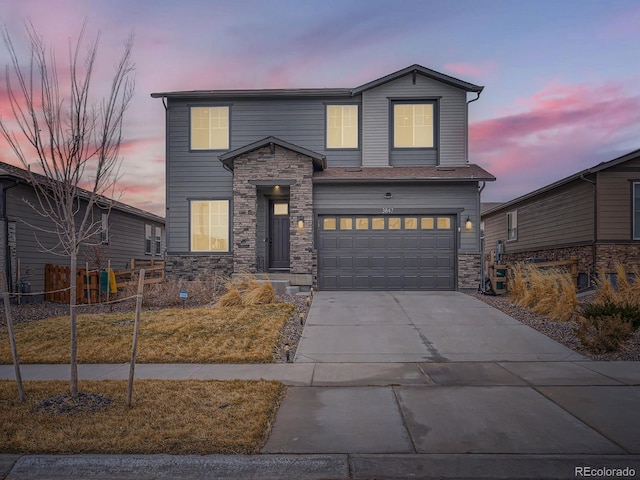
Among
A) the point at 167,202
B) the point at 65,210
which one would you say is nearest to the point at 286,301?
the point at 167,202

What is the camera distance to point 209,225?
19688 mm

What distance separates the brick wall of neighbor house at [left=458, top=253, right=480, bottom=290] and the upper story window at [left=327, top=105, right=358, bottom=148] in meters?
6.37

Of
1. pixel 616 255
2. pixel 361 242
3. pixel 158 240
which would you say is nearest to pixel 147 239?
pixel 158 240

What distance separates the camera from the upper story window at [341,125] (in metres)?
19.9

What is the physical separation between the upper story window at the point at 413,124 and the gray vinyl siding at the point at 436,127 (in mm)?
248

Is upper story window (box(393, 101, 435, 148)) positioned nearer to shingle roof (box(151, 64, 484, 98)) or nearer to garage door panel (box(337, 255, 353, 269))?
shingle roof (box(151, 64, 484, 98))

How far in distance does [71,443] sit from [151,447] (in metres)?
0.80

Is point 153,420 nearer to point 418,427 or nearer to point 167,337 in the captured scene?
point 418,427

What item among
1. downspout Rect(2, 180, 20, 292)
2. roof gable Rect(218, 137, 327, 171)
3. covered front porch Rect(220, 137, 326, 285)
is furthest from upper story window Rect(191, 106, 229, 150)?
downspout Rect(2, 180, 20, 292)

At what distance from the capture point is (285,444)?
4797mm

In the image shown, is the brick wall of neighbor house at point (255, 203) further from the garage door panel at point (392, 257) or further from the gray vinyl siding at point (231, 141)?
the gray vinyl siding at point (231, 141)

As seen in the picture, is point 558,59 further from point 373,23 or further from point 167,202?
point 167,202
